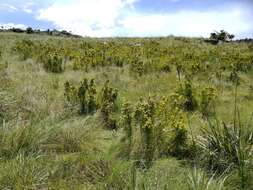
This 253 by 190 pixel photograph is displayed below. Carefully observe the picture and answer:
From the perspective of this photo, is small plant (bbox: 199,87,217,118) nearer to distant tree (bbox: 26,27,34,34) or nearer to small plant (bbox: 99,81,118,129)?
small plant (bbox: 99,81,118,129)

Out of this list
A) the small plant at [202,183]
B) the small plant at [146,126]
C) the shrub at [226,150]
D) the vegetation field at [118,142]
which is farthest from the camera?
the small plant at [146,126]

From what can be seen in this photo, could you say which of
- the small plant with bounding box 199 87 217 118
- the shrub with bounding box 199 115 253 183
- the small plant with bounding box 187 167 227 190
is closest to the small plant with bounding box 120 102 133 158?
the shrub with bounding box 199 115 253 183

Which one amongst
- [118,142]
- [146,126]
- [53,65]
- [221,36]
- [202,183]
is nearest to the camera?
[202,183]

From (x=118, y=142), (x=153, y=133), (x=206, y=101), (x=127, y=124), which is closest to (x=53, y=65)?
(x=206, y=101)

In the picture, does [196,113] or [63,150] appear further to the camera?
[196,113]

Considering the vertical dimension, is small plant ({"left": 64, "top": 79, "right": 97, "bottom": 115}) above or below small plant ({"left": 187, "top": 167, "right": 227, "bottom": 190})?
above

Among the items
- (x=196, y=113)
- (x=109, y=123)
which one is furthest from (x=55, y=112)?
(x=196, y=113)

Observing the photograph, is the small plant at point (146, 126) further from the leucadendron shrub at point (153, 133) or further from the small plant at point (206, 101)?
the small plant at point (206, 101)

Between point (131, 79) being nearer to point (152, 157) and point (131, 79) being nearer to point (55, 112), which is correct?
point (55, 112)

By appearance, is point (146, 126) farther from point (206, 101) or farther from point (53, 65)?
point (53, 65)

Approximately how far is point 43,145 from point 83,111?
89.9 inches

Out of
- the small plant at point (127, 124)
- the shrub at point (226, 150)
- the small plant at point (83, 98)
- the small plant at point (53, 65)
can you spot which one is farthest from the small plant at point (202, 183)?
the small plant at point (53, 65)

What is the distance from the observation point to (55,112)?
282 inches

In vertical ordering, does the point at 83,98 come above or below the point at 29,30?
below
